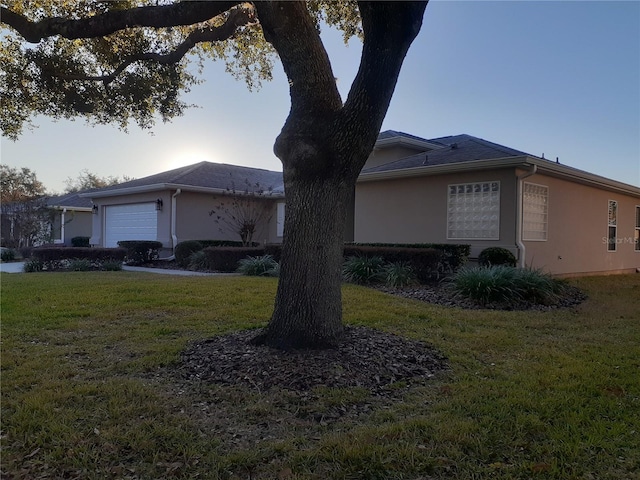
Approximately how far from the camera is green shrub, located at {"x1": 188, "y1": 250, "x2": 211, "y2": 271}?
1446 centimetres

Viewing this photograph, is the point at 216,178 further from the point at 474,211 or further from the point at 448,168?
the point at 474,211

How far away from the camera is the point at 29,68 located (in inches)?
328

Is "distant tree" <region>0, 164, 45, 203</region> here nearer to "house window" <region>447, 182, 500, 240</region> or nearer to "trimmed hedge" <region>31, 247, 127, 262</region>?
"trimmed hedge" <region>31, 247, 127, 262</region>

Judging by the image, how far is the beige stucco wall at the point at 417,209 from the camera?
1142 centimetres

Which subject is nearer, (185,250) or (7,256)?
(185,250)

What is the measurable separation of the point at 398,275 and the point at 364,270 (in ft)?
3.30

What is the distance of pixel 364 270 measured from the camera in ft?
35.7

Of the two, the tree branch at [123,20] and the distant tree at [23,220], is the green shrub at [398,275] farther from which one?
the distant tree at [23,220]

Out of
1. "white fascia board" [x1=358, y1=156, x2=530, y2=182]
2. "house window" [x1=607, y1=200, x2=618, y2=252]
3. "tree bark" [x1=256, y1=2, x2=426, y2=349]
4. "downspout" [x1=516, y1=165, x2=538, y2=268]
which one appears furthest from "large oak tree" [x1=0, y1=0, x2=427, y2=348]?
"house window" [x1=607, y1=200, x2=618, y2=252]

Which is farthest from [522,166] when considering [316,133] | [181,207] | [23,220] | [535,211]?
[23,220]

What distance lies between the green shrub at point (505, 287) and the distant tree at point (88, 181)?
47.5 metres

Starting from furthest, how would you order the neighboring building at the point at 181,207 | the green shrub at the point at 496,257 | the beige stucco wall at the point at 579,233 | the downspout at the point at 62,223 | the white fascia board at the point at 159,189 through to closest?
the downspout at the point at 62,223 < the neighboring building at the point at 181,207 < the white fascia board at the point at 159,189 < the beige stucco wall at the point at 579,233 < the green shrub at the point at 496,257

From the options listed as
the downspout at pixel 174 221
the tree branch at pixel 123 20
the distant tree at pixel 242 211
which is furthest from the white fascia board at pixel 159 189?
the tree branch at pixel 123 20

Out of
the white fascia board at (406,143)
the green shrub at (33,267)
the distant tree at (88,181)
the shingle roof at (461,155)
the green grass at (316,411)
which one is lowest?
the green grass at (316,411)
